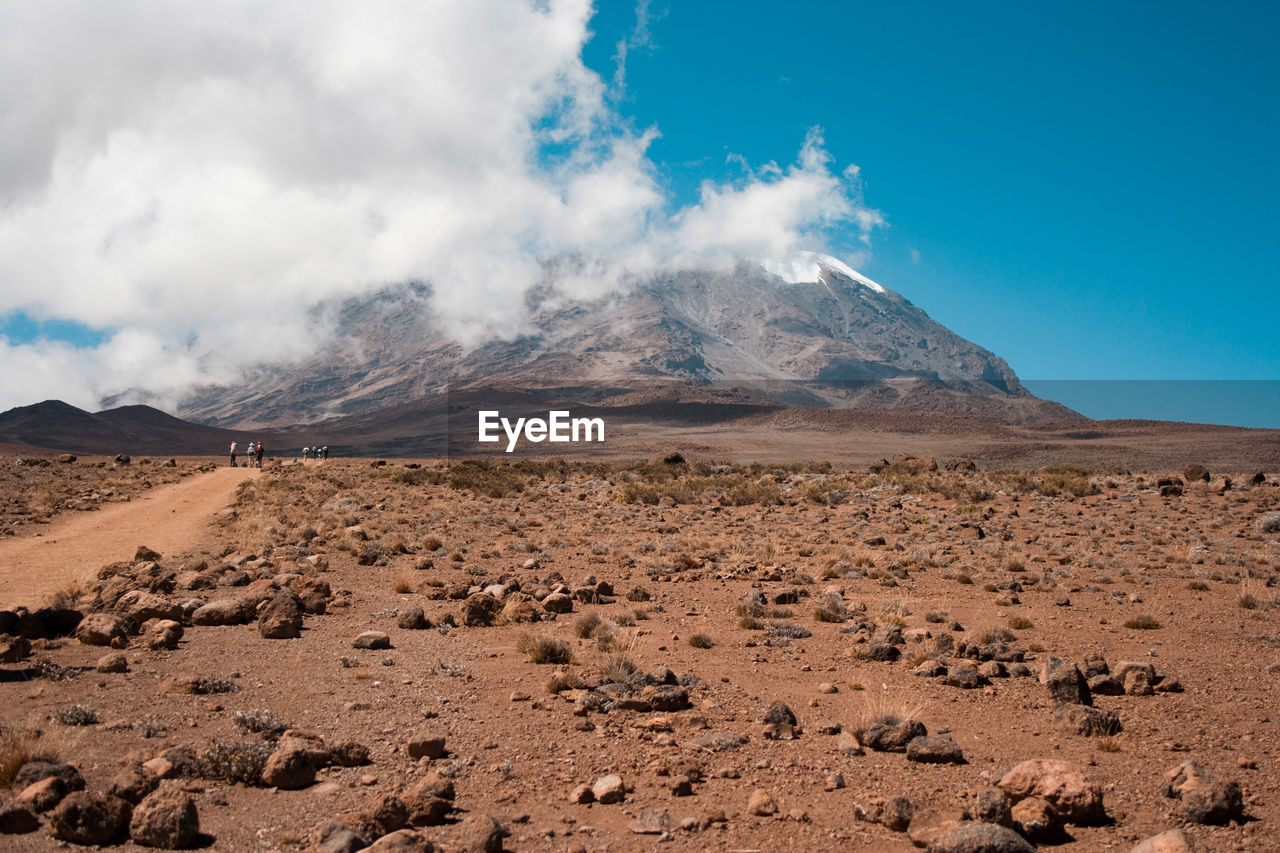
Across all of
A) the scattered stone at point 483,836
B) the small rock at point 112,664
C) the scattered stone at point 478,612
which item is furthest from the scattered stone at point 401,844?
the scattered stone at point 478,612

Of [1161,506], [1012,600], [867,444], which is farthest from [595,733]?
[867,444]

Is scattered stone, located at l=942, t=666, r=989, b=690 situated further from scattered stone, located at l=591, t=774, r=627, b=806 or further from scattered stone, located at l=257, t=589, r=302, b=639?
scattered stone, located at l=257, t=589, r=302, b=639

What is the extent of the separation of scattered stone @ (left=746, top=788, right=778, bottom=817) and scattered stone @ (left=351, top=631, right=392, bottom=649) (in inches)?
231

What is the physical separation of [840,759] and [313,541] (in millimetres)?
15164

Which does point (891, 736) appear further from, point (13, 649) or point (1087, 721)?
point (13, 649)

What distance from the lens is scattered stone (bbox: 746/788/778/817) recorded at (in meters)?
5.74

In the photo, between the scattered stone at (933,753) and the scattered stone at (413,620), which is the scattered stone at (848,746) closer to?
the scattered stone at (933,753)

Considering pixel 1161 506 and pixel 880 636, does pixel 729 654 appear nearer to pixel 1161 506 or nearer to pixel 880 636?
pixel 880 636

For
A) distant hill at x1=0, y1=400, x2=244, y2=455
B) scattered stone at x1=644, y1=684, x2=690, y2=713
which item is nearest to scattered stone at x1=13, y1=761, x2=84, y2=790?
scattered stone at x1=644, y1=684, x2=690, y2=713

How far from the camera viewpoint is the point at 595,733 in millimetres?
7262

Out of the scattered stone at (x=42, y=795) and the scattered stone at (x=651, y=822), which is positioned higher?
the scattered stone at (x=42, y=795)

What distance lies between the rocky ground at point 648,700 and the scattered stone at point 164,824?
15 mm

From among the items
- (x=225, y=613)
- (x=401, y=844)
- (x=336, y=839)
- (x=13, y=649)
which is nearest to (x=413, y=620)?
(x=225, y=613)

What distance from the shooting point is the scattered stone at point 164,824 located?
4883 mm
